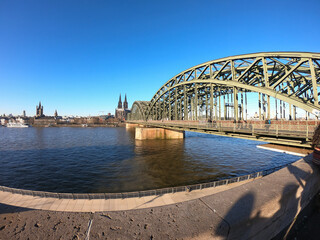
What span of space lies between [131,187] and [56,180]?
31.6 feet

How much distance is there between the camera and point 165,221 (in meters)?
2.64

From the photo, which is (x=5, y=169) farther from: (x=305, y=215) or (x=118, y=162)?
(x=305, y=215)

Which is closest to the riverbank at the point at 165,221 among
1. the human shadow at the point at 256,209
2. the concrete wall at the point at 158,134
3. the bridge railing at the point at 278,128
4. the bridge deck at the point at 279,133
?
the human shadow at the point at 256,209

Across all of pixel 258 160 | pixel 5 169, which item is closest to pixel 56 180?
pixel 5 169

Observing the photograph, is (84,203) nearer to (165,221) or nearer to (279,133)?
(165,221)

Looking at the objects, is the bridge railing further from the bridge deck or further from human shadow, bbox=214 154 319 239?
human shadow, bbox=214 154 319 239

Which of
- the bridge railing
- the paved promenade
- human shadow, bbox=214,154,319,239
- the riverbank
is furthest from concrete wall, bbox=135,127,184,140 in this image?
the riverbank

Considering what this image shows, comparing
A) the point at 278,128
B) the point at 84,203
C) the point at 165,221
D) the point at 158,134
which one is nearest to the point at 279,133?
the point at 278,128

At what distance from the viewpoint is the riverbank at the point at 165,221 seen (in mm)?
2373

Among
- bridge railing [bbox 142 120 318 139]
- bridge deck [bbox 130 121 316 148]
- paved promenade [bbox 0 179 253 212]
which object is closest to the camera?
paved promenade [bbox 0 179 253 212]

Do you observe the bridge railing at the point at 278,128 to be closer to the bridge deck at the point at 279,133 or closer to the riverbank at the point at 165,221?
the bridge deck at the point at 279,133

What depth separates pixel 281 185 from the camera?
4.25 meters

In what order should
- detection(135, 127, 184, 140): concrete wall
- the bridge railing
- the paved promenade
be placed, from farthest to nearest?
detection(135, 127, 184, 140): concrete wall, the bridge railing, the paved promenade

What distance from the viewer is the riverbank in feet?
7.79
